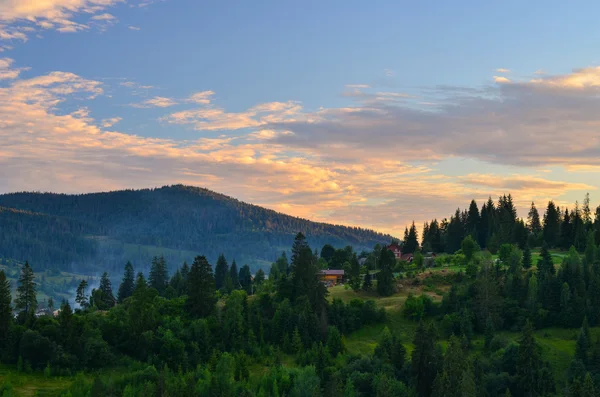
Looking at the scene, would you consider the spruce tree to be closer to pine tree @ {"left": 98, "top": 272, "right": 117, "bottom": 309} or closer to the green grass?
pine tree @ {"left": 98, "top": 272, "right": 117, "bottom": 309}

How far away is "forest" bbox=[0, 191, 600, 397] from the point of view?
90.2 meters

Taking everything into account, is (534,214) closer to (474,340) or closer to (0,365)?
(474,340)

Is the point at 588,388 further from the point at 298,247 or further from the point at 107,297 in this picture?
the point at 107,297

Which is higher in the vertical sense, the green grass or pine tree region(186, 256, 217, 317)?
pine tree region(186, 256, 217, 317)

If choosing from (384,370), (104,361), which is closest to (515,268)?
(384,370)

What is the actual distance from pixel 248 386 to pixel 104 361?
74.0 feet

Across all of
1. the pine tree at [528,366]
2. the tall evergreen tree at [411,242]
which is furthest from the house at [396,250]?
the pine tree at [528,366]

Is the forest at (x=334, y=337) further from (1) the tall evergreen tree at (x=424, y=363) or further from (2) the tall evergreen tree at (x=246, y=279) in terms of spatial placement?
(2) the tall evergreen tree at (x=246, y=279)

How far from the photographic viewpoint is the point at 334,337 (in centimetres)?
10556

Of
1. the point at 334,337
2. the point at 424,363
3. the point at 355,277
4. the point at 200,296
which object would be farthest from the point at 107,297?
the point at 424,363

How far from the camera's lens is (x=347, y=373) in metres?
95.4

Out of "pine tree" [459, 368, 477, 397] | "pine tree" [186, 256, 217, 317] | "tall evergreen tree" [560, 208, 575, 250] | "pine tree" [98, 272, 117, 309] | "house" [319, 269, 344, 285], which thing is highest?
"tall evergreen tree" [560, 208, 575, 250]

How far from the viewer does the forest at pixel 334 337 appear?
90.2 m

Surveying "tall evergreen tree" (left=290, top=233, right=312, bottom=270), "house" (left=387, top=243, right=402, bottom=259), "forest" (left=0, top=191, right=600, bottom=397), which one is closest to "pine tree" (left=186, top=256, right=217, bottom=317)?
"forest" (left=0, top=191, right=600, bottom=397)
